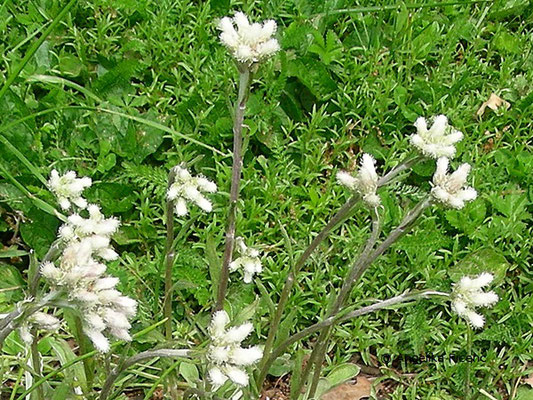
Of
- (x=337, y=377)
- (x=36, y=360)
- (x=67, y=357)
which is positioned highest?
(x=36, y=360)

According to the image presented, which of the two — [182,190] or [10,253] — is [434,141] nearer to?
[182,190]

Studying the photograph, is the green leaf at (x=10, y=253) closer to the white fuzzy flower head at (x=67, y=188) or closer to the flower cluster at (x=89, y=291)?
the white fuzzy flower head at (x=67, y=188)

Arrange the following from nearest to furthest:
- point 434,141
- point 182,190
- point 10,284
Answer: point 434,141
point 182,190
point 10,284

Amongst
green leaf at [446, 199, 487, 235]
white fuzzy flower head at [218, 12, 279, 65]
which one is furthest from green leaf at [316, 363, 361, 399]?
white fuzzy flower head at [218, 12, 279, 65]

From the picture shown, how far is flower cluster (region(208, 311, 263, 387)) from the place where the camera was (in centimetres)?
160

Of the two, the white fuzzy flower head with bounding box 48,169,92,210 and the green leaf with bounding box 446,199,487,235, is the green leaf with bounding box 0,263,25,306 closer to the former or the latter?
the white fuzzy flower head with bounding box 48,169,92,210

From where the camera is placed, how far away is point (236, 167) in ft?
6.22

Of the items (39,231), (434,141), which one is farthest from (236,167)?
(39,231)

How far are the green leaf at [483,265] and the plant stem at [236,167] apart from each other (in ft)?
3.40

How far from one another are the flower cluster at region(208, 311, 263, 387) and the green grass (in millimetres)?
957

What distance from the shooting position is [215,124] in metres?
3.05

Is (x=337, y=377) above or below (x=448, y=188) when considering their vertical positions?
below

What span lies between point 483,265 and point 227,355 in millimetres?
1523

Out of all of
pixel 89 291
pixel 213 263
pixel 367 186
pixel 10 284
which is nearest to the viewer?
pixel 89 291
